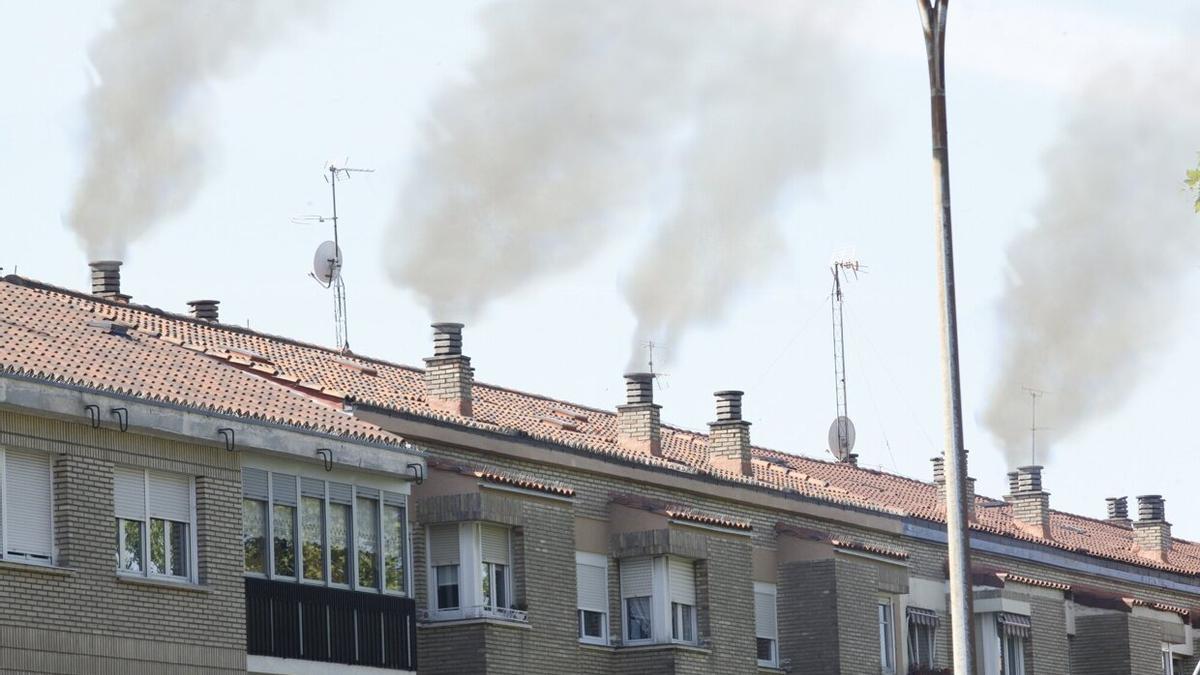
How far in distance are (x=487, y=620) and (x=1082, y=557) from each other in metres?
21.7

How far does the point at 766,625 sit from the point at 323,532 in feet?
42.1

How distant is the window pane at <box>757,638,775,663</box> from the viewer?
44562mm

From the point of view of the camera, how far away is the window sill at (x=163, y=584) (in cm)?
2997

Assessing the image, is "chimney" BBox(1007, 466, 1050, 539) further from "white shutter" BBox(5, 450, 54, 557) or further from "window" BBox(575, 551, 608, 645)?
"white shutter" BBox(5, 450, 54, 557)

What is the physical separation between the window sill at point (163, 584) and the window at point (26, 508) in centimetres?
117

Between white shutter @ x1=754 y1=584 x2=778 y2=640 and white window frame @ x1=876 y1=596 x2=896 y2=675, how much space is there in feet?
8.91

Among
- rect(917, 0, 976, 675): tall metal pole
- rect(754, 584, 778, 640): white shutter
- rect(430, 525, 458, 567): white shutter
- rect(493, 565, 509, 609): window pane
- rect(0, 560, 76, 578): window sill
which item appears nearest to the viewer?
rect(917, 0, 976, 675): tall metal pole

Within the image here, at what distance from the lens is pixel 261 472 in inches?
1298

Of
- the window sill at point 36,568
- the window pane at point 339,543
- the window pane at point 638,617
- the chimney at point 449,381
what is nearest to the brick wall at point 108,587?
the window sill at point 36,568

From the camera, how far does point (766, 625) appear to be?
4462cm

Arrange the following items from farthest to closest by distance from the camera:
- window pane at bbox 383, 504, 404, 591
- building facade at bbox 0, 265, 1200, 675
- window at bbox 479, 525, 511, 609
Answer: window at bbox 479, 525, 511, 609 → window pane at bbox 383, 504, 404, 591 → building facade at bbox 0, 265, 1200, 675

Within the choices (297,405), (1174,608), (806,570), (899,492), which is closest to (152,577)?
(297,405)

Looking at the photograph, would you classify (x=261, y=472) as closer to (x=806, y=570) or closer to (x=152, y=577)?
(x=152, y=577)

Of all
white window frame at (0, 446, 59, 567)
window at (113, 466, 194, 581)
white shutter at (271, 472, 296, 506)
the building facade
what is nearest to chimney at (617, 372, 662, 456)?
the building facade
